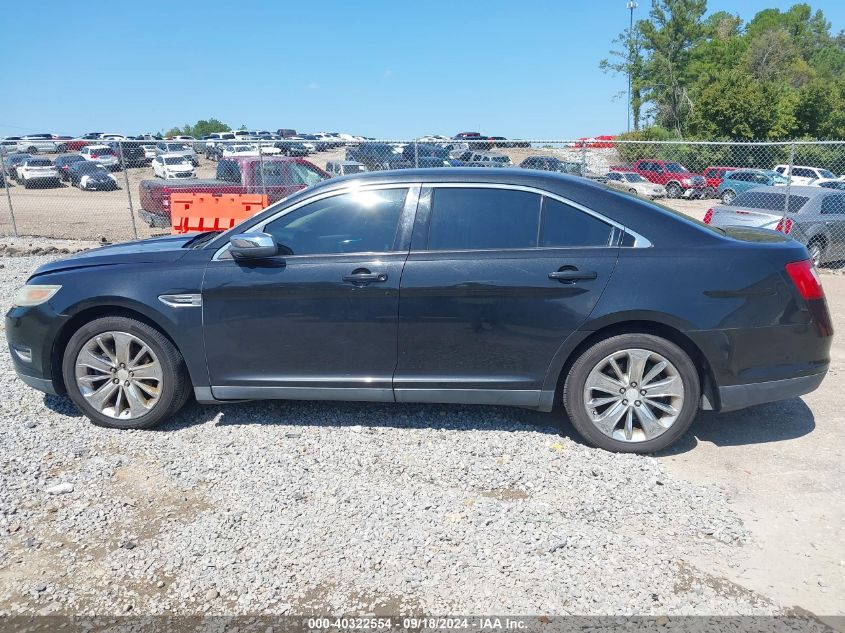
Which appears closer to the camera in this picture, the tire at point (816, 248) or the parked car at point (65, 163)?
the tire at point (816, 248)

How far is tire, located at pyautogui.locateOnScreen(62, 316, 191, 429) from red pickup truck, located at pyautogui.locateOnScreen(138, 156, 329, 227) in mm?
9267

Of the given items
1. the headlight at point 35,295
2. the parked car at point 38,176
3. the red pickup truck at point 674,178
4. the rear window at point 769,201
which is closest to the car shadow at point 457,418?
the headlight at point 35,295

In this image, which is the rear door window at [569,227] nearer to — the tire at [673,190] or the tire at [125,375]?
the tire at [125,375]

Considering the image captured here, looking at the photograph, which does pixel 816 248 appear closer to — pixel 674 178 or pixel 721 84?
pixel 674 178

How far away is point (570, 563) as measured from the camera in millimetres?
3141

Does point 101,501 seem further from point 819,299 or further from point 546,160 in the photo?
point 546,160

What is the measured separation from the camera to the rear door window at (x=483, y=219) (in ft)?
13.9

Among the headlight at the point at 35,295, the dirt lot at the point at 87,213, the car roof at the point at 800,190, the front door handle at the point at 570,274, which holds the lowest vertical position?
the dirt lot at the point at 87,213

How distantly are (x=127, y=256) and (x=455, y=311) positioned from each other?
7.34ft

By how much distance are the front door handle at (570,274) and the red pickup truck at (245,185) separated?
33.4ft

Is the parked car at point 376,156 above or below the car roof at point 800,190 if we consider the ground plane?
above

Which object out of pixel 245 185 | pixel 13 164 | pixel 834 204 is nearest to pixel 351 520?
pixel 834 204

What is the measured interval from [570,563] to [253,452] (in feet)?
6.76

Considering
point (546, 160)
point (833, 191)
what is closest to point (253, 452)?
point (833, 191)
